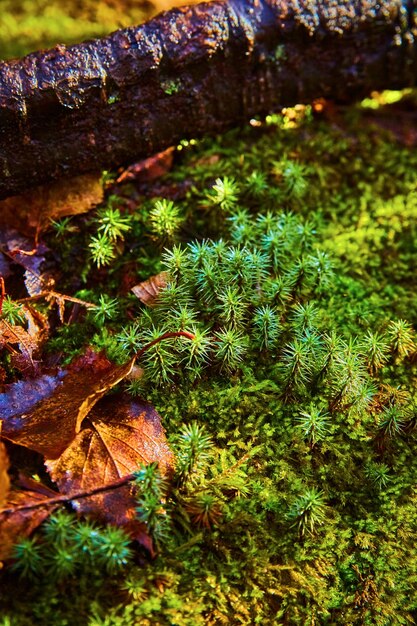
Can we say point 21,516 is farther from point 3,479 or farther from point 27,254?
point 27,254

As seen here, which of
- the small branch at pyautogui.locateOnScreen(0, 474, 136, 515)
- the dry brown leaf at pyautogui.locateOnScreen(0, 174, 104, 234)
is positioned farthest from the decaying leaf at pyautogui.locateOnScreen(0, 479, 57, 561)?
the dry brown leaf at pyautogui.locateOnScreen(0, 174, 104, 234)

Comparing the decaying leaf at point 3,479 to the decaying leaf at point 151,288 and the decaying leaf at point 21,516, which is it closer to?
the decaying leaf at point 21,516

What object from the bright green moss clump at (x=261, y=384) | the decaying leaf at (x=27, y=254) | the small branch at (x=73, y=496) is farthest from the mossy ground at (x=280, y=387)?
the small branch at (x=73, y=496)

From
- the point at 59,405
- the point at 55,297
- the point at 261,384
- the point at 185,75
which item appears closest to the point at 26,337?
the point at 55,297

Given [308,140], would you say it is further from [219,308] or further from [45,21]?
[45,21]

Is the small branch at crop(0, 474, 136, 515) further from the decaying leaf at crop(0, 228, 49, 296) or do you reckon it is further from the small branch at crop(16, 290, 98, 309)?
the decaying leaf at crop(0, 228, 49, 296)

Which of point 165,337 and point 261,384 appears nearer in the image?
point 165,337

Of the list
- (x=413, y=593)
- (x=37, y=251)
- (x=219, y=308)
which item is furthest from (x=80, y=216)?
(x=413, y=593)
